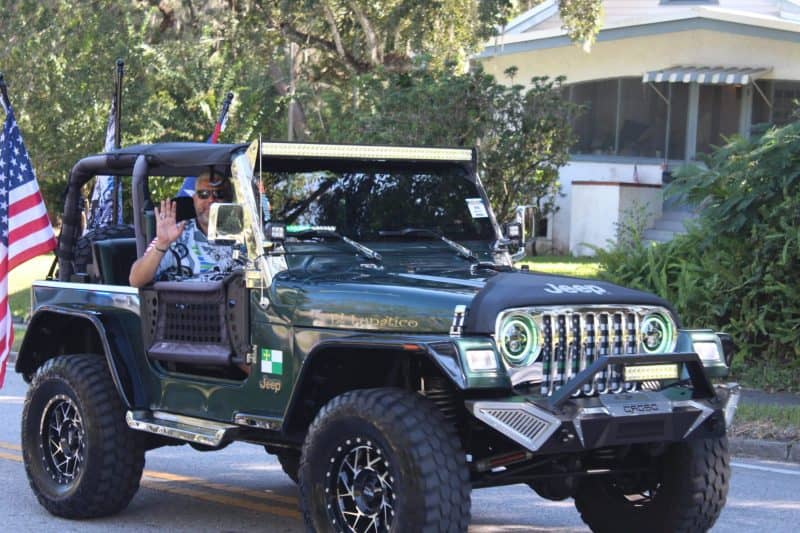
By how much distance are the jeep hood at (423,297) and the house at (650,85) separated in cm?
1713

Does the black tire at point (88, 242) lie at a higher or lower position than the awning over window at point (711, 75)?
lower

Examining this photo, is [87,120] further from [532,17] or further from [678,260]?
[678,260]

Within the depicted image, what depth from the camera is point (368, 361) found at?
6.44 meters

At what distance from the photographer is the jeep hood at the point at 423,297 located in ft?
19.5

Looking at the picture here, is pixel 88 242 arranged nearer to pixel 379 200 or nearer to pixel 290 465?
pixel 290 465

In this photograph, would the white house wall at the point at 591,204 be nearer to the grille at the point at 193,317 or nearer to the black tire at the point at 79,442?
the black tire at the point at 79,442

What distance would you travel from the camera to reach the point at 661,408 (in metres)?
5.93

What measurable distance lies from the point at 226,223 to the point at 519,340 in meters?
1.75

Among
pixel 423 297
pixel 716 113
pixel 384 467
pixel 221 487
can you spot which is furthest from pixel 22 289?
pixel 384 467

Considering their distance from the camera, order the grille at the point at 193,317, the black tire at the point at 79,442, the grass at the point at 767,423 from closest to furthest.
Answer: the grille at the point at 193,317, the black tire at the point at 79,442, the grass at the point at 767,423

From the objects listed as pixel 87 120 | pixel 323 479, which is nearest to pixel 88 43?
pixel 87 120

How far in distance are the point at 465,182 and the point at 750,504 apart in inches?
109

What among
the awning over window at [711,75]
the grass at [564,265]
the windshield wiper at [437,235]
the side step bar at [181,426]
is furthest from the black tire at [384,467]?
the awning over window at [711,75]

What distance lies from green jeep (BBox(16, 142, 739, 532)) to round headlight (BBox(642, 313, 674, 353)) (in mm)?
11
